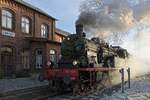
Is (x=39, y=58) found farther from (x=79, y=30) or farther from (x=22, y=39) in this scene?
(x=79, y=30)

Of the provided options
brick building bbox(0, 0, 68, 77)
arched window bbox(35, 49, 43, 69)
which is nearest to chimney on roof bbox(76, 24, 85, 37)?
brick building bbox(0, 0, 68, 77)

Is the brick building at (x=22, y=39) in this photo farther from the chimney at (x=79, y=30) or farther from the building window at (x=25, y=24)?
the chimney at (x=79, y=30)

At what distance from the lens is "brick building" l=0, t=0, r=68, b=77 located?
33125 mm

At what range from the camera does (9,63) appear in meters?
34.0

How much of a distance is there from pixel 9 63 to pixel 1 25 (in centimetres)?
391

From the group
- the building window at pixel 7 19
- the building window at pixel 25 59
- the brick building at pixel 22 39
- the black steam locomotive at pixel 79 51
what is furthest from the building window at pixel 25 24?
the black steam locomotive at pixel 79 51

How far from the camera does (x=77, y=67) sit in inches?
706

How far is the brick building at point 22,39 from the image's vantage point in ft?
109

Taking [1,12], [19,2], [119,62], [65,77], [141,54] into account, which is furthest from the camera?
[141,54]

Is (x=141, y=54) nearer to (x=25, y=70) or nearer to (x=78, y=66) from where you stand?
(x=25, y=70)

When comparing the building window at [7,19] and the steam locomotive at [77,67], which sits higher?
the building window at [7,19]

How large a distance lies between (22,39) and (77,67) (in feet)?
62.6

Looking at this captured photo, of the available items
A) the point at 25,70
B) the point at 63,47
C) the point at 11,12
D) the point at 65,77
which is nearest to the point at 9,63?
the point at 25,70

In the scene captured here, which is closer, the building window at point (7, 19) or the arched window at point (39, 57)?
the building window at point (7, 19)
